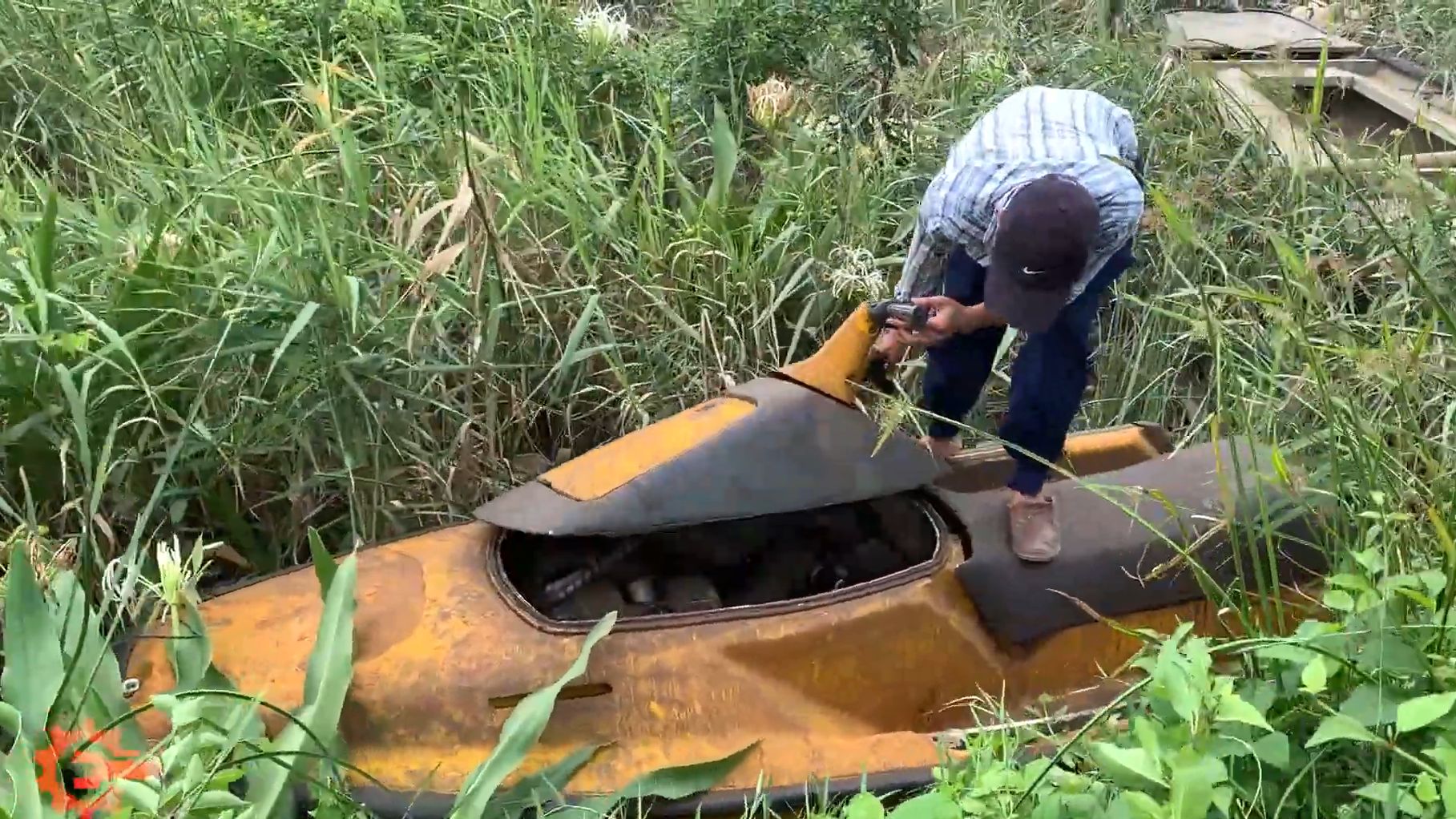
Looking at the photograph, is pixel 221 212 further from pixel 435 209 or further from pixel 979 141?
pixel 979 141

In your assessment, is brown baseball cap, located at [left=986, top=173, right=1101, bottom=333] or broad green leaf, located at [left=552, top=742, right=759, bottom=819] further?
brown baseball cap, located at [left=986, top=173, right=1101, bottom=333]

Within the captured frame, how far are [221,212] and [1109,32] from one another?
125 inches

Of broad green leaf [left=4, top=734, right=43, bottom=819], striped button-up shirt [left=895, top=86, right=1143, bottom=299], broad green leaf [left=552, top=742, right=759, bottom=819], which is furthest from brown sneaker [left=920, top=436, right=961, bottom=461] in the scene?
broad green leaf [left=4, top=734, right=43, bottom=819]

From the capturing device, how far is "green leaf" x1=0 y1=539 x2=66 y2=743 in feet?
5.30

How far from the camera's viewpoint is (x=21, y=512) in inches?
89.3

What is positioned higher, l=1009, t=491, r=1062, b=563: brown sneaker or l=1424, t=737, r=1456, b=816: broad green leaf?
l=1424, t=737, r=1456, b=816: broad green leaf

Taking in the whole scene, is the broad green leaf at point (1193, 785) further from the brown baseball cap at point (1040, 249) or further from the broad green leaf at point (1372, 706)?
the brown baseball cap at point (1040, 249)

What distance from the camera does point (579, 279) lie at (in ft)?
9.51

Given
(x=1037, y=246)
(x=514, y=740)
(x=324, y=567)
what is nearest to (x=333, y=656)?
(x=324, y=567)

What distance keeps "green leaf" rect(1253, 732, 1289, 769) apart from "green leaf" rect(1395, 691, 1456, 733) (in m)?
0.13

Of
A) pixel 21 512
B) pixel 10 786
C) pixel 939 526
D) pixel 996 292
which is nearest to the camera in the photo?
pixel 10 786

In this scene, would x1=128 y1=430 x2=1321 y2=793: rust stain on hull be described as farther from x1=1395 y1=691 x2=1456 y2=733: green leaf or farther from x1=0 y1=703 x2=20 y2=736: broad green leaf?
x1=1395 y1=691 x2=1456 y2=733: green leaf

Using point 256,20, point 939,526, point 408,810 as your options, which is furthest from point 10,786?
point 256,20

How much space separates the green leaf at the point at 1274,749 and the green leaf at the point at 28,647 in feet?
5.32
